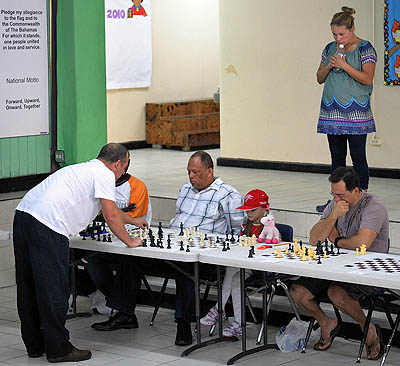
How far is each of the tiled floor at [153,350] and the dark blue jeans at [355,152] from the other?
69.2 inches

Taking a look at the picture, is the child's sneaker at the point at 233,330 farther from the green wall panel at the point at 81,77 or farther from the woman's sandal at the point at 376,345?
the green wall panel at the point at 81,77

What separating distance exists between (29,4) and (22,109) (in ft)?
3.36

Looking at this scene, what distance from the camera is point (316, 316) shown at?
18.8ft

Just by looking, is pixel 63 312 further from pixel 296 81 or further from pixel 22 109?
pixel 296 81

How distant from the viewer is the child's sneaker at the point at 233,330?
6.09 metres

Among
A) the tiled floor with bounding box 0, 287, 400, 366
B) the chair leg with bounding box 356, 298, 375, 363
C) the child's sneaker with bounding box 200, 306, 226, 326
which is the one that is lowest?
the tiled floor with bounding box 0, 287, 400, 366

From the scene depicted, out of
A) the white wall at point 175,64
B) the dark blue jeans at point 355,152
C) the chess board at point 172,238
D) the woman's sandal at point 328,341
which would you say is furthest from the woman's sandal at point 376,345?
the white wall at point 175,64

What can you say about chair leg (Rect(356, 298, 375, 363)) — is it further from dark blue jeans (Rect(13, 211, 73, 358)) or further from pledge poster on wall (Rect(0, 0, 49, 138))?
pledge poster on wall (Rect(0, 0, 49, 138))

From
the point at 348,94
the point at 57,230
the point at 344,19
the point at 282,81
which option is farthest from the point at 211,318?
the point at 282,81

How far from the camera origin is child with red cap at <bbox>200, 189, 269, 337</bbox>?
604cm

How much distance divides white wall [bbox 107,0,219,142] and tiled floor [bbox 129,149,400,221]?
149cm

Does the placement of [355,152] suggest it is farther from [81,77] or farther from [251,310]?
[81,77]

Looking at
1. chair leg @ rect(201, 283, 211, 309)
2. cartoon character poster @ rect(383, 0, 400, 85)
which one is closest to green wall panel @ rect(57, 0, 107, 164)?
cartoon character poster @ rect(383, 0, 400, 85)

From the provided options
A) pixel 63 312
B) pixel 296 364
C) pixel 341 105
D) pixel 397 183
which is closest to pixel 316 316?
pixel 296 364
